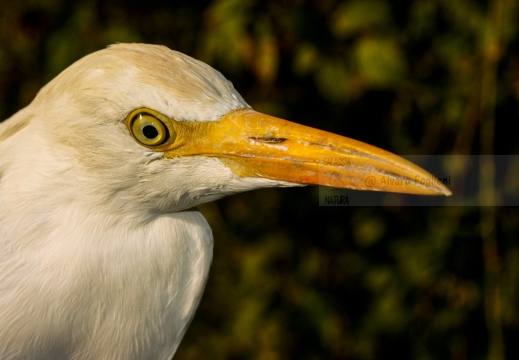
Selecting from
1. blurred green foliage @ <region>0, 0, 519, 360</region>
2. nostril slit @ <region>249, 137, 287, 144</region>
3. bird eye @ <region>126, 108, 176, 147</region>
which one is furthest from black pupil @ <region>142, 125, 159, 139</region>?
blurred green foliage @ <region>0, 0, 519, 360</region>

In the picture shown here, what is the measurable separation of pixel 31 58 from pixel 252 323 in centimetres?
145

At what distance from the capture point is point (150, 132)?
140 centimetres

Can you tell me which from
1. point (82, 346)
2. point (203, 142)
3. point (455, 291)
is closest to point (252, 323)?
point (455, 291)

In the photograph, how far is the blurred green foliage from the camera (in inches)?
96.9

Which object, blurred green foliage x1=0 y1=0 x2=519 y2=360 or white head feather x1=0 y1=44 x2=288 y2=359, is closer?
white head feather x1=0 y1=44 x2=288 y2=359

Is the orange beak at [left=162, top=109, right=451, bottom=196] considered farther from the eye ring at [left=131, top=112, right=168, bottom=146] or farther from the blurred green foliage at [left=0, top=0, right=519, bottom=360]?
the blurred green foliage at [left=0, top=0, right=519, bottom=360]

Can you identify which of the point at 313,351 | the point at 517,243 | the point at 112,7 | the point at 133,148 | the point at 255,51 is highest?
the point at 112,7

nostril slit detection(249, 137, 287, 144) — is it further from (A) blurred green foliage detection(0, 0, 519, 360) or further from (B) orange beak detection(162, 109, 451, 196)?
(A) blurred green foliage detection(0, 0, 519, 360)

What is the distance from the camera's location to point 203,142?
1.45m

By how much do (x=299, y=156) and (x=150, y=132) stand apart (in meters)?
0.32

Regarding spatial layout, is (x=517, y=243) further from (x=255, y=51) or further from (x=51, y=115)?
(x=51, y=115)

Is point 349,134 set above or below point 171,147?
above

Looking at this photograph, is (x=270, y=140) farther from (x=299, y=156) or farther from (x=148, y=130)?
(x=148, y=130)

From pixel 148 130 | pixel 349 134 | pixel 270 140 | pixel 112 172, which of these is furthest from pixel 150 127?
pixel 349 134
